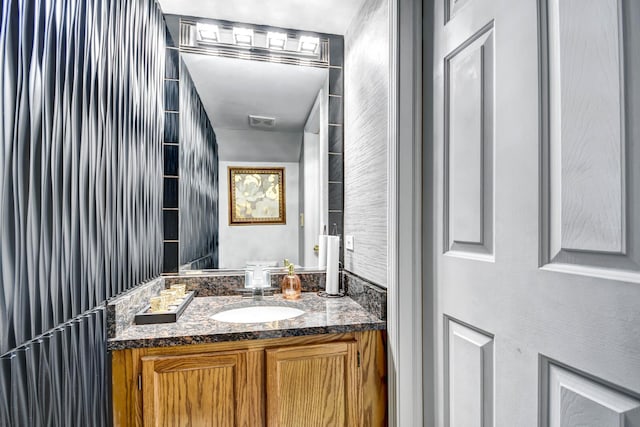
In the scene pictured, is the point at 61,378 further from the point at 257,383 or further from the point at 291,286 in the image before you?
the point at 291,286

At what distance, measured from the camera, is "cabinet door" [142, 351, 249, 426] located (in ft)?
3.80

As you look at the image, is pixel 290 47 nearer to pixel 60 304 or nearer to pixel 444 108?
pixel 444 108

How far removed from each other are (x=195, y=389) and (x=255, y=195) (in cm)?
99

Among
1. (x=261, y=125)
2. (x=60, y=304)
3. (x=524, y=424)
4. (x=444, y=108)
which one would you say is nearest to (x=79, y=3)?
(x=60, y=304)

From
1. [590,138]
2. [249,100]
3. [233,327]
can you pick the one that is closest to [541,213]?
[590,138]

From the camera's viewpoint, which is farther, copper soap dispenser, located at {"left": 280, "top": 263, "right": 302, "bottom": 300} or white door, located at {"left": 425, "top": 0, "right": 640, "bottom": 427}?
copper soap dispenser, located at {"left": 280, "top": 263, "right": 302, "bottom": 300}

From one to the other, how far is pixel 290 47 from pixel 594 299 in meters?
1.79

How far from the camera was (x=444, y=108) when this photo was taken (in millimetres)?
1128

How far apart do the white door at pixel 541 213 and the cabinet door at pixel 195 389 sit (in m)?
0.70

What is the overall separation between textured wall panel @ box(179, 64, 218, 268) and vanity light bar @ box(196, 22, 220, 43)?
0.18 m

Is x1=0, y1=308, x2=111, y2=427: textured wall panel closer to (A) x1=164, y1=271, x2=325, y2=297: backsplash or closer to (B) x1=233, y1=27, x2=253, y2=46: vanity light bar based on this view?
(A) x1=164, y1=271, x2=325, y2=297: backsplash

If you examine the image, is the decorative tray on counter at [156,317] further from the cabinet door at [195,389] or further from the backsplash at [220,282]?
the backsplash at [220,282]

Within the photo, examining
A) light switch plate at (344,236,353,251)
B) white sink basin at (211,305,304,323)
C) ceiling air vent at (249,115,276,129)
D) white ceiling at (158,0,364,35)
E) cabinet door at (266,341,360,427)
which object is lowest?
cabinet door at (266,341,360,427)

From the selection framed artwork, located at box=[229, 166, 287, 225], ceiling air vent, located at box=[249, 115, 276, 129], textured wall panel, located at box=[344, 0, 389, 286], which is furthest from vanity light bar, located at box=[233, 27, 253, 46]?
framed artwork, located at box=[229, 166, 287, 225]
